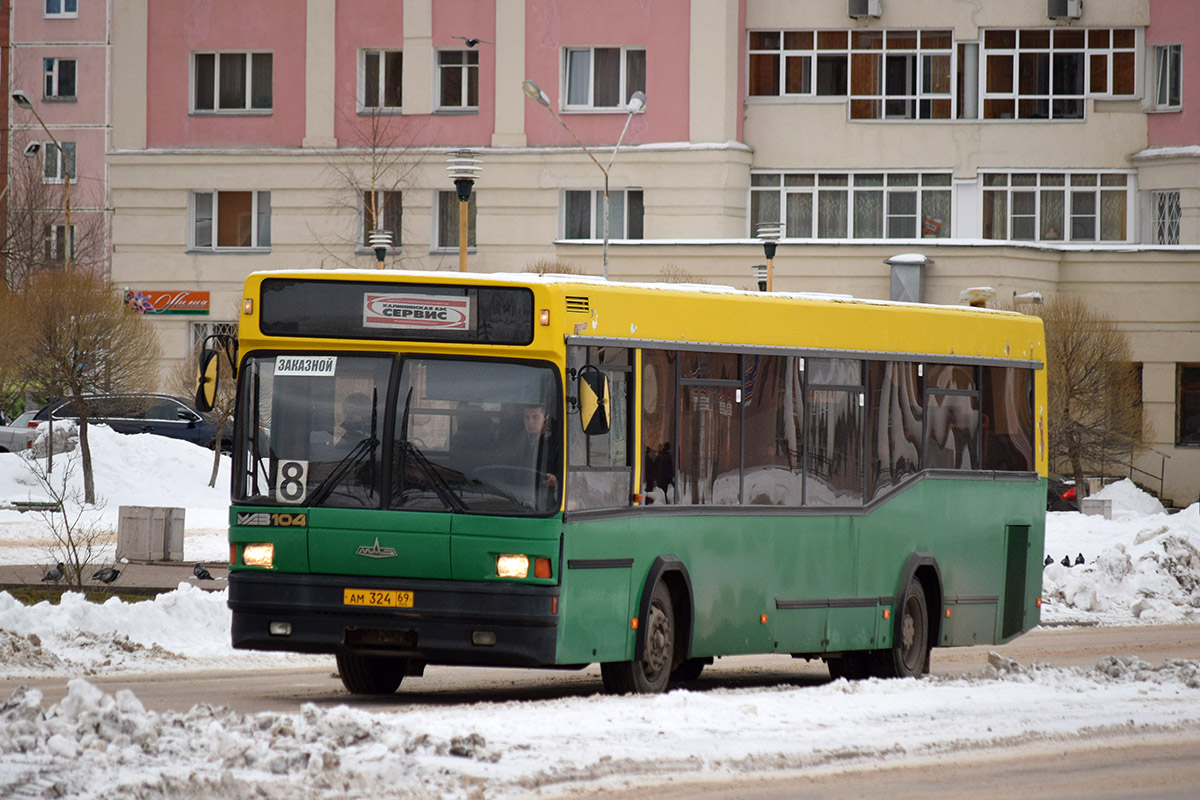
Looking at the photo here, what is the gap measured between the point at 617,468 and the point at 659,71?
38.6 m

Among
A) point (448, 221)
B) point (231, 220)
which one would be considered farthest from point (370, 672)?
point (231, 220)

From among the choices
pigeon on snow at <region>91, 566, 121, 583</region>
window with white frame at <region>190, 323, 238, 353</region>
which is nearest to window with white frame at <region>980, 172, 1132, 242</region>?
window with white frame at <region>190, 323, 238, 353</region>

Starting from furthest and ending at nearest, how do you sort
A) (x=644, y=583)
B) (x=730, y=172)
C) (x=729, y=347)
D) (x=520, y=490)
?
(x=730, y=172)
(x=729, y=347)
(x=644, y=583)
(x=520, y=490)

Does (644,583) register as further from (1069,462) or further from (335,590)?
(1069,462)

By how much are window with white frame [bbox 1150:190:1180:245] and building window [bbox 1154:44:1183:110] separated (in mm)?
2175

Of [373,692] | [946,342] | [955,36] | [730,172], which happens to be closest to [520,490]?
[373,692]

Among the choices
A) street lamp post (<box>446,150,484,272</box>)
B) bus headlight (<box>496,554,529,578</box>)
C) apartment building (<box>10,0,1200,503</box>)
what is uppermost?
apartment building (<box>10,0,1200,503</box>)

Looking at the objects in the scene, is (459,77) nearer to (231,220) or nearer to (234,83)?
(234,83)

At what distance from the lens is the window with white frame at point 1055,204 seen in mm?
52125

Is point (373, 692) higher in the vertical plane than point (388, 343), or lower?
lower

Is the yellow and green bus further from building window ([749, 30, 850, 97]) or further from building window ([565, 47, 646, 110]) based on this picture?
building window ([749, 30, 850, 97])

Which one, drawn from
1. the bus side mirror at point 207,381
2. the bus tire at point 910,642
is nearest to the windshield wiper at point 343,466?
the bus side mirror at point 207,381

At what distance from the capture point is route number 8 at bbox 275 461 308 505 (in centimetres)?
1292

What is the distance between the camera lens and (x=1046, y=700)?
44.8ft
